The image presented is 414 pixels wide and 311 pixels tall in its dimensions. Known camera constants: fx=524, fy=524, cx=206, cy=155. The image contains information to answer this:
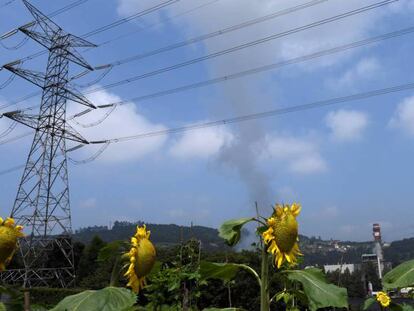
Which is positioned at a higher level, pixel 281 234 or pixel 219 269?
pixel 281 234

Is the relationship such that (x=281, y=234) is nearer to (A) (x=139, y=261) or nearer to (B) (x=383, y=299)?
(A) (x=139, y=261)

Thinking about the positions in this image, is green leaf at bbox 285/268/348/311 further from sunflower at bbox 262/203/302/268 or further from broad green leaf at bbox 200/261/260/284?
broad green leaf at bbox 200/261/260/284

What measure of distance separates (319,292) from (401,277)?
66 centimetres

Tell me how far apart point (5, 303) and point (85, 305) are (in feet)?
1.05

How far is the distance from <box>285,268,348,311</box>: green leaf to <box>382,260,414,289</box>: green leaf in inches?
17.1

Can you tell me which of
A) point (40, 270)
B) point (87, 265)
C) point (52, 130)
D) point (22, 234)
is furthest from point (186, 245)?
point (87, 265)

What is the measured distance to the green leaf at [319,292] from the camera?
2439 millimetres

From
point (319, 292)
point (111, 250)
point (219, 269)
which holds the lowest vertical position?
point (319, 292)

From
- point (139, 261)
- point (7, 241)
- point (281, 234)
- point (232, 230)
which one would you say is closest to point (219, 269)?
point (232, 230)

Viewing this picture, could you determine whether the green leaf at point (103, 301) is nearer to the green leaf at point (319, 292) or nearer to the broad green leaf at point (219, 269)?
the broad green leaf at point (219, 269)

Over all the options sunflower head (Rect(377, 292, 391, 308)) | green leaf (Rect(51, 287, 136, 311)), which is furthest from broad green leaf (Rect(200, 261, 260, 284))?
sunflower head (Rect(377, 292, 391, 308))

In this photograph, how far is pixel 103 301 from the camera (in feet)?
6.93

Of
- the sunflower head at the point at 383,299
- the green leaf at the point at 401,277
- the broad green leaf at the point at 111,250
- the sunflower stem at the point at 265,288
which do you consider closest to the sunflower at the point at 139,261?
the broad green leaf at the point at 111,250

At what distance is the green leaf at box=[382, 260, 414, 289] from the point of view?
9.24 feet
